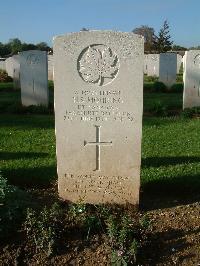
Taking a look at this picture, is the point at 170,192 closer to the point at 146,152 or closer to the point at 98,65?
the point at 146,152

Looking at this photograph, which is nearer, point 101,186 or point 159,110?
point 101,186

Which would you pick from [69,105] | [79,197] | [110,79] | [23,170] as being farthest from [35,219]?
[23,170]

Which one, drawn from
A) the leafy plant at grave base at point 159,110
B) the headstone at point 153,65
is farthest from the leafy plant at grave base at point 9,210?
the headstone at point 153,65

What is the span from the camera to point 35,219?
3.98 meters

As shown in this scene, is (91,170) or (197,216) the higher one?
(91,170)

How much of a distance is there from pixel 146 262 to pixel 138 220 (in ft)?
2.42

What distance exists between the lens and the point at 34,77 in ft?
41.2

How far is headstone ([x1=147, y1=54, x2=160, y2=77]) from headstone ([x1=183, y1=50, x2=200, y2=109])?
41.0ft

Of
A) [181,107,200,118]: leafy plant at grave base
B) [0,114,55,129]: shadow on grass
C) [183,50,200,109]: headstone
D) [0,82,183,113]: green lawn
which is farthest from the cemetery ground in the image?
[183,50,200,109]: headstone

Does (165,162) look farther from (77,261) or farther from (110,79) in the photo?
(77,261)

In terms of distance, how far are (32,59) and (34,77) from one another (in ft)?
1.84

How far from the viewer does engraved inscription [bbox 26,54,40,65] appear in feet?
40.5

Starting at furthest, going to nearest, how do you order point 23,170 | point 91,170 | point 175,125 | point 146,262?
point 175,125, point 23,170, point 91,170, point 146,262

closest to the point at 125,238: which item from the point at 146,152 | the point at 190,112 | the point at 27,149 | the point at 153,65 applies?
the point at 146,152
